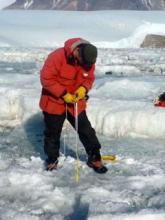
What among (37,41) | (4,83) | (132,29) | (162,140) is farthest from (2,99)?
(132,29)

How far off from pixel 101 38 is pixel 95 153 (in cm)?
2170

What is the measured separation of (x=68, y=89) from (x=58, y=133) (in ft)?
1.64

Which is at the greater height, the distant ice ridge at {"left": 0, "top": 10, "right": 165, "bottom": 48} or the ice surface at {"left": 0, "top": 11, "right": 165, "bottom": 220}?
the ice surface at {"left": 0, "top": 11, "right": 165, "bottom": 220}

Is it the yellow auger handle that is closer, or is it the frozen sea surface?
the frozen sea surface

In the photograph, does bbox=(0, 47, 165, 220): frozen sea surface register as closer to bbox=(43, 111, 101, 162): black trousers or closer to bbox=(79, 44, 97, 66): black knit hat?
bbox=(43, 111, 101, 162): black trousers

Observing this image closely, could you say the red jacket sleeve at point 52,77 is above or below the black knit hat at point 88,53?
below

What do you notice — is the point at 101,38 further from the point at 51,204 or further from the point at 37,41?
the point at 51,204

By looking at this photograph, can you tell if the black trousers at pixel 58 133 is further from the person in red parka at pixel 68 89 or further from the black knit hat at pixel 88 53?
the black knit hat at pixel 88 53

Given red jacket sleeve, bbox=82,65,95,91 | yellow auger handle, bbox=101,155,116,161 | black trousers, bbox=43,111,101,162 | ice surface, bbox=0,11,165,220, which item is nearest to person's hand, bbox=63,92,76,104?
red jacket sleeve, bbox=82,65,95,91

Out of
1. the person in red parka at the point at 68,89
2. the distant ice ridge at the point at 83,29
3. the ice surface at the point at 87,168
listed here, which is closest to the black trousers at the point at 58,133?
the person in red parka at the point at 68,89

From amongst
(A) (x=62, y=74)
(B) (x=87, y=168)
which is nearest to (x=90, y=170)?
(B) (x=87, y=168)

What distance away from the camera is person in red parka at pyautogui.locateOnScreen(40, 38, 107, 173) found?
461 centimetres

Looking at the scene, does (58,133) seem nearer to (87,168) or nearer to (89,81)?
(87,168)

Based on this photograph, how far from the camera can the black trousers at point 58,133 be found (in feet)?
16.5
